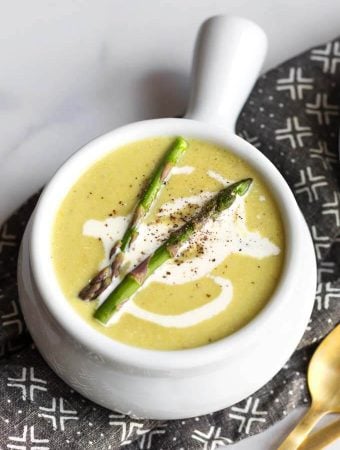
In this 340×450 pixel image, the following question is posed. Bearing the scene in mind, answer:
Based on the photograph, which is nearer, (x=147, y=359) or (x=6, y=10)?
(x=147, y=359)

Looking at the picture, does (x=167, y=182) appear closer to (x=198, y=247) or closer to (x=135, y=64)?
(x=198, y=247)

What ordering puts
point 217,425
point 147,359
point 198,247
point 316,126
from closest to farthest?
point 147,359 < point 198,247 < point 217,425 < point 316,126

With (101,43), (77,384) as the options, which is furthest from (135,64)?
(77,384)

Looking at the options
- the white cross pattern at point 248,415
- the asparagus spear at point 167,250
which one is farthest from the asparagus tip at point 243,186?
the white cross pattern at point 248,415

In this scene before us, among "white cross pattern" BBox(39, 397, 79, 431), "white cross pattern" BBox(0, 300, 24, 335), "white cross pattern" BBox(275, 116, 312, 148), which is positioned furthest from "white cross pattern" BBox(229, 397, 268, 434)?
"white cross pattern" BBox(275, 116, 312, 148)

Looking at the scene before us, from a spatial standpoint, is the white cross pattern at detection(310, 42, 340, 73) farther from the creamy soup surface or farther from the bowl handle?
the creamy soup surface

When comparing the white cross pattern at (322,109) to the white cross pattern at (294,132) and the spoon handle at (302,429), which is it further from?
the spoon handle at (302,429)
